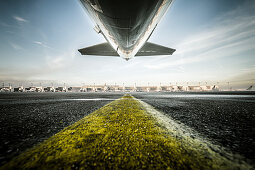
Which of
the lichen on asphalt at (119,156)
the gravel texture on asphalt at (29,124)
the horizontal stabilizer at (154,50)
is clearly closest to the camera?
the lichen on asphalt at (119,156)

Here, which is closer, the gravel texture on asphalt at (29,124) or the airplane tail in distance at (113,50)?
the gravel texture on asphalt at (29,124)

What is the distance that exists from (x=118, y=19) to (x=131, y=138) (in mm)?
2045

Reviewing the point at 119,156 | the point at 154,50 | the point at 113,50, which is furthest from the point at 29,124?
the point at 154,50

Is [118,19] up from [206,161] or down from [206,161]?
up

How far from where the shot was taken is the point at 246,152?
1.46ft

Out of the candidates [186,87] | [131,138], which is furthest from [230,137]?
[186,87]

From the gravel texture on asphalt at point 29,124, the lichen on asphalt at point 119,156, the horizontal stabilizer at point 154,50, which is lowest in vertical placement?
the gravel texture on asphalt at point 29,124

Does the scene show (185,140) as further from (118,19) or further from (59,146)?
(118,19)

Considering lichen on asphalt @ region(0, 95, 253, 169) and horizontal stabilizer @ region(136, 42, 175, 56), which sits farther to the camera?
horizontal stabilizer @ region(136, 42, 175, 56)

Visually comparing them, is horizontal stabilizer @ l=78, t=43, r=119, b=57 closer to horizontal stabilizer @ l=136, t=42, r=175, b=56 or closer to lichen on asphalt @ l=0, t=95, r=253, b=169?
horizontal stabilizer @ l=136, t=42, r=175, b=56

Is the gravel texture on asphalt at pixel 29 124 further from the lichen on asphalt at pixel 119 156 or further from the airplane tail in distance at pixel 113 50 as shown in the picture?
the airplane tail in distance at pixel 113 50

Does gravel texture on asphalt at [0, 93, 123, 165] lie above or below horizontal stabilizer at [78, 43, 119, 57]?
below

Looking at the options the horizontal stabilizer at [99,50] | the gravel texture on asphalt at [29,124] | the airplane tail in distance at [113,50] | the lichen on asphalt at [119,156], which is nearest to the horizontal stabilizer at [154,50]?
the airplane tail in distance at [113,50]

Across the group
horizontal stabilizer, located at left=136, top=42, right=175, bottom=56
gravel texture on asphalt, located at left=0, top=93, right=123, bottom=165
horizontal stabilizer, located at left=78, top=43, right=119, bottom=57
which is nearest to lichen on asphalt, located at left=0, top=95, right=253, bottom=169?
gravel texture on asphalt, located at left=0, top=93, right=123, bottom=165
